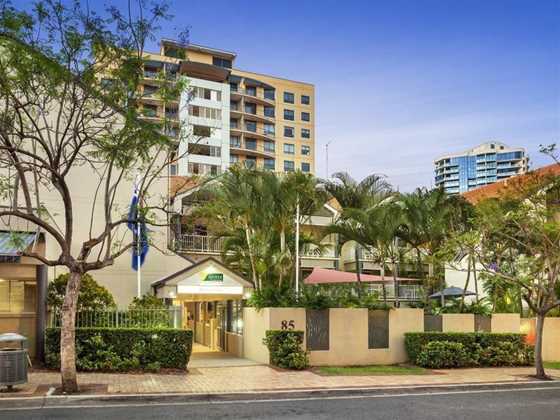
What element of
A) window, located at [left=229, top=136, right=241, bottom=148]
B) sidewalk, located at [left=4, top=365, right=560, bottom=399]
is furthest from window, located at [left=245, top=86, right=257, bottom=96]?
sidewalk, located at [left=4, top=365, right=560, bottom=399]

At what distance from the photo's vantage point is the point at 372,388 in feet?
50.8

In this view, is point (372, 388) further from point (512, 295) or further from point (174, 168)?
point (174, 168)

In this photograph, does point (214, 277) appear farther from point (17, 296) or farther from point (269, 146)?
point (269, 146)

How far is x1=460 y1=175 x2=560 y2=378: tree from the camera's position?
18641mm

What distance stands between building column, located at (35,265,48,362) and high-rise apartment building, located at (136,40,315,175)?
42583 millimetres

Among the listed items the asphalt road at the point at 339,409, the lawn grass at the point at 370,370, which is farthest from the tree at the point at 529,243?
the asphalt road at the point at 339,409

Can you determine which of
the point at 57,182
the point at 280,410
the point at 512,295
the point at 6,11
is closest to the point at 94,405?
the point at 280,410

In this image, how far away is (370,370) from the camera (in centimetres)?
1912

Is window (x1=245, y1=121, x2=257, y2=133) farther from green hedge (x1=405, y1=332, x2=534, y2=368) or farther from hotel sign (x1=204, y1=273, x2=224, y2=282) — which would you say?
green hedge (x1=405, y1=332, x2=534, y2=368)

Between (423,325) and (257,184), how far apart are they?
25.3 feet

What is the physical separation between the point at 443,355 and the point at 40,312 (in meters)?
12.2

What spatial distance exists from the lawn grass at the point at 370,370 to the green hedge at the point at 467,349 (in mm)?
646

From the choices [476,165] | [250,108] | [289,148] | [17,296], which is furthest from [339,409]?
[476,165]

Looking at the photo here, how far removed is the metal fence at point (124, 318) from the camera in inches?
706
